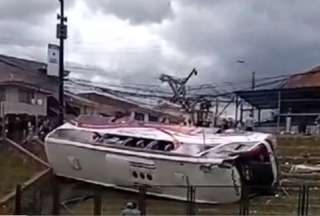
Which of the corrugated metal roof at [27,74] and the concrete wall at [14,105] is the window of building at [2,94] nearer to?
the concrete wall at [14,105]

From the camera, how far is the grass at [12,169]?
86.3 ft

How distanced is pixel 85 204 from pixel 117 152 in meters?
5.04

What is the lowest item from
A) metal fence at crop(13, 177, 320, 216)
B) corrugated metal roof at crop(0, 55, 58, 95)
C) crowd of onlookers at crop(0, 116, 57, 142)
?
metal fence at crop(13, 177, 320, 216)

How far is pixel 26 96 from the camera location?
162 feet

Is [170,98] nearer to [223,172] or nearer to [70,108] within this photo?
[70,108]

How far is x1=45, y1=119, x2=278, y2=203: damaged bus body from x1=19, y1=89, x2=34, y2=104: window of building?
60.6 ft

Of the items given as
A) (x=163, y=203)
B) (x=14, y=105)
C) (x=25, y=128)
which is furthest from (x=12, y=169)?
(x=14, y=105)

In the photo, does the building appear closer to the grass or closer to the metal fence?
the grass

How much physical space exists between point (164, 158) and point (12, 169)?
21.9ft

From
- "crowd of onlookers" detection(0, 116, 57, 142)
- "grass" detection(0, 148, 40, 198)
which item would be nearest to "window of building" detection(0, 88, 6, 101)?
"crowd of onlookers" detection(0, 116, 57, 142)

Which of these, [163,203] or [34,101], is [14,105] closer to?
[34,101]

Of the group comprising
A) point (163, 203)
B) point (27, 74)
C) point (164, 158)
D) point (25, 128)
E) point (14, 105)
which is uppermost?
point (27, 74)

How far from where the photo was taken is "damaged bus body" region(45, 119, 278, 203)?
25.0 metres

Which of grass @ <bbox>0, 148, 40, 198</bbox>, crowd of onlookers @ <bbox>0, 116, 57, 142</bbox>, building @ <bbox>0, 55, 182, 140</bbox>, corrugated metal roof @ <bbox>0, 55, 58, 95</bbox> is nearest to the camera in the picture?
grass @ <bbox>0, 148, 40, 198</bbox>
